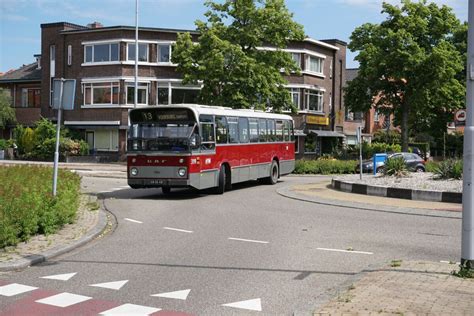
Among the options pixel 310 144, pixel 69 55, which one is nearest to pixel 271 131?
pixel 310 144

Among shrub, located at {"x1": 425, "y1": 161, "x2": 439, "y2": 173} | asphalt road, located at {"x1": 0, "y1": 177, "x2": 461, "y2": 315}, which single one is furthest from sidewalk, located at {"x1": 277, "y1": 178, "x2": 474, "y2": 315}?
shrub, located at {"x1": 425, "y1": 161, "x2": 439, "y2": 173}

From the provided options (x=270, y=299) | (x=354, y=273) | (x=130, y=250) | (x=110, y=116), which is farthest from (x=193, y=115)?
(x=110, y=116)

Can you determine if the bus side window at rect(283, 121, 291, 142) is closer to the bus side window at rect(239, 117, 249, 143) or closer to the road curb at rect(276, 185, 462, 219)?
the bus side window at rect(239, 117, 249, 143)

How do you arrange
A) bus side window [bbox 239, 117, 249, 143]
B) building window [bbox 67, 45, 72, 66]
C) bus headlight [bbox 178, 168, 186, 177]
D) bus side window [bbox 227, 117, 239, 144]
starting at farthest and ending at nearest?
building window [bbox 67, 45, 72, 66] → bus side window [bbox 239, 117, 249, 143] → bus side window [bbox 227, 117, 239, 144] → bus headlight [bbox 178, 168, 186, 177]

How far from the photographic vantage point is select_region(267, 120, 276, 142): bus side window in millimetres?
23844

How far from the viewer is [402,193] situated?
18.8 meters

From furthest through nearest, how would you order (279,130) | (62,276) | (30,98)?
(30,98)
(279,130)
(62,276)

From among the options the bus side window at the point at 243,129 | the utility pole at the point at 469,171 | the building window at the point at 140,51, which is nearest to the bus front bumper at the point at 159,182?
the bus side window at the point at 243,129

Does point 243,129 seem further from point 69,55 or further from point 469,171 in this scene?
point 69,55

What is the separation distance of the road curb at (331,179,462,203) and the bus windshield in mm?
6430

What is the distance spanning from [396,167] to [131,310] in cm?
1772

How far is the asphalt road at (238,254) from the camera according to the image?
22.2 ft

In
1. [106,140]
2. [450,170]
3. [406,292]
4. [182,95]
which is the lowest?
[406,292]

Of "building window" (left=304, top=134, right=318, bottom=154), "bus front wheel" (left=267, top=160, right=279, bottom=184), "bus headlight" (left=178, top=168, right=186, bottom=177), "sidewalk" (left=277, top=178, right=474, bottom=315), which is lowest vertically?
"sidewalk" (left=277, top=178, right=474, bottom=315)
